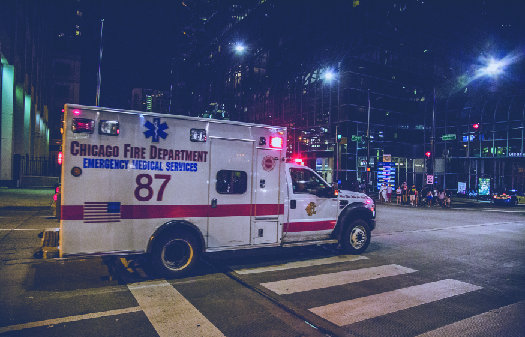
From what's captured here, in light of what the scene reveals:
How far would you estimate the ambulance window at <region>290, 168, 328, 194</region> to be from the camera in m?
7.45

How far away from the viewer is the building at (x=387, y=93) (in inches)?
1388

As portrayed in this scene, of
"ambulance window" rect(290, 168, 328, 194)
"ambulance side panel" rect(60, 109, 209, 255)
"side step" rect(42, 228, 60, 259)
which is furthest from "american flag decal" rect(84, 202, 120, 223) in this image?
"ambulance window" rect(290, 168, 328, 194)

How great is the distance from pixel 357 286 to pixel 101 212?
175 inches

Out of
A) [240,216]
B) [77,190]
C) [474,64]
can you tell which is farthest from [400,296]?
[474,64]

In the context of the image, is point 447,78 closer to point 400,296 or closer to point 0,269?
point 400,296

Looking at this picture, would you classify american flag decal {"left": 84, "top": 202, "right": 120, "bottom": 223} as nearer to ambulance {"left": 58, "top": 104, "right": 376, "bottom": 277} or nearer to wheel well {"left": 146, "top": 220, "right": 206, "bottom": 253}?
ambulance {"left": 58, "top": 104, "right": 376, "bottom": 277}

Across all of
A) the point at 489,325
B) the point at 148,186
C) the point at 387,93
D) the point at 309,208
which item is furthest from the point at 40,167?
the point at 387,93

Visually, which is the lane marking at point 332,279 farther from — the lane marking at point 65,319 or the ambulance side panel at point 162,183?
the lane marking at point 65,319

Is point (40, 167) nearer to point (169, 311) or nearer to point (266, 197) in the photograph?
point (266, 197)

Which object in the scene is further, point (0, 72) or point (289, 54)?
point (289, 54)

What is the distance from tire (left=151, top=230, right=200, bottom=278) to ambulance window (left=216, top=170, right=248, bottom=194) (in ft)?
3.45

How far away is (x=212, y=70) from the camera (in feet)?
236

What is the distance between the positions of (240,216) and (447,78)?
49.1 meters

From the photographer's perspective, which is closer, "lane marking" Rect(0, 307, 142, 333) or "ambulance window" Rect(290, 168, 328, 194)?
"lane marking" Rect(0, 307, 142, 333)
